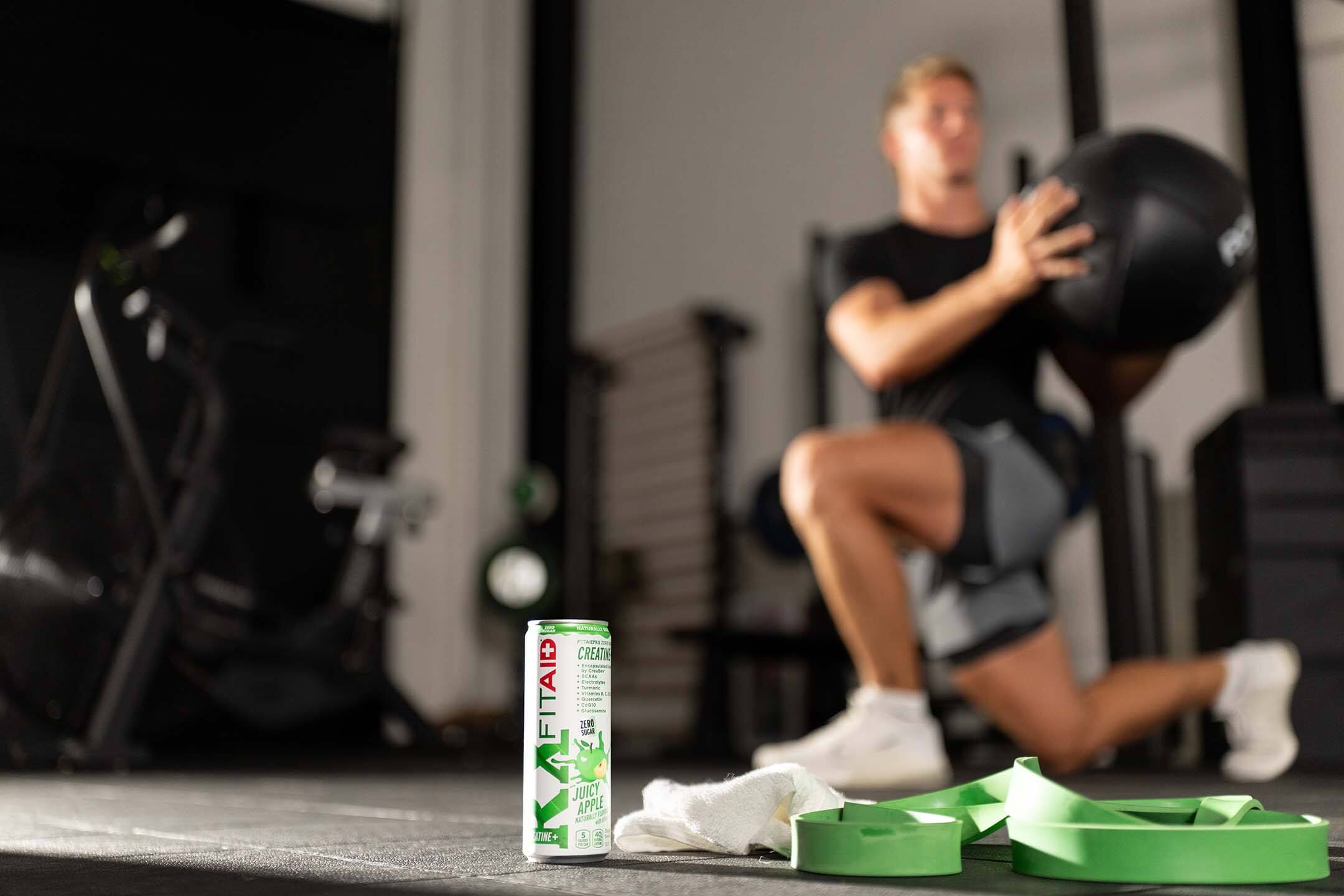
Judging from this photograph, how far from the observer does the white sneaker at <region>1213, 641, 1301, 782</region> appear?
7.41 ft

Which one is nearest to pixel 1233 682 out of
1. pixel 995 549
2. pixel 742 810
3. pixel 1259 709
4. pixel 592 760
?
pixel 1259 709

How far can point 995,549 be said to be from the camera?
89.4 inches

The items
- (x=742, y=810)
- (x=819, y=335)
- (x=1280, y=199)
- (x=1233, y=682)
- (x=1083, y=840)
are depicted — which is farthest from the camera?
(x=819, y=335)

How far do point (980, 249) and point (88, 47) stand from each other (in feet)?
11.1

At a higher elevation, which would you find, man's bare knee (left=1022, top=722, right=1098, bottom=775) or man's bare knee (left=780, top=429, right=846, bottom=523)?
man's bare knee (left=780, top=429, right=846, bottom=523)

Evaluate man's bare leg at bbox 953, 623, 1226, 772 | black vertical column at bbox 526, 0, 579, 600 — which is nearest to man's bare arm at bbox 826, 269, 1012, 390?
man's bare leg at bbox 953, 623, 1226, 772

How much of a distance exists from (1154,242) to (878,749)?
35.2 inches

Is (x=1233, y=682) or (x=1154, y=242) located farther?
(x=1233, y=682)

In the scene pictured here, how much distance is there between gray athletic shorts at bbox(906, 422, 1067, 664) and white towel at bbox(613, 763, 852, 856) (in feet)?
3.84

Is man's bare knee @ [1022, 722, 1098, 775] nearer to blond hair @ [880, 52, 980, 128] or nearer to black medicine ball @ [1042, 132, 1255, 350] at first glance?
black medicine ball @ [1042, 132, 1255, 350]

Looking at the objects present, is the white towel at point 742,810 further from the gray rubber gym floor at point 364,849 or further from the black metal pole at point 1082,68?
the black metal pole at point 1082,68

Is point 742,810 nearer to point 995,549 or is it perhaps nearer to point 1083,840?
point 1083,840

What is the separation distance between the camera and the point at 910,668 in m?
2.28

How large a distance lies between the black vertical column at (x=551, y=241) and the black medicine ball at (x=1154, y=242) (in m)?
3.45
